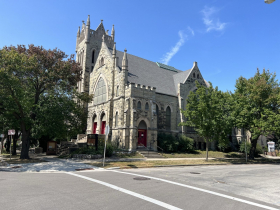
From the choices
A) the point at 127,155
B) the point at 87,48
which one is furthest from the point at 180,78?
the point at 87,48

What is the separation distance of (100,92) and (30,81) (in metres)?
15.7

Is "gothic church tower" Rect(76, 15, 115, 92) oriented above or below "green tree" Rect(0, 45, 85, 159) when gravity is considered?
above

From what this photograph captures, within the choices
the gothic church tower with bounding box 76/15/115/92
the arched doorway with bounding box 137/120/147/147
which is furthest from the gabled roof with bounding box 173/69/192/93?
the gothic church tower with bounding box 76/15/115/92

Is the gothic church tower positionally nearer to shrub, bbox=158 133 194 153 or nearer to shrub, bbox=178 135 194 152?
shrub, bbox=158 133 194 153

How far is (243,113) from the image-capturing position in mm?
22828

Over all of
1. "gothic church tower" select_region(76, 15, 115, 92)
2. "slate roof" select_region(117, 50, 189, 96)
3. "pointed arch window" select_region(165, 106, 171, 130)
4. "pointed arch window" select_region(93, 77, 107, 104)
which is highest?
"gothic church tower" select_region(76, 15, 115, 92)

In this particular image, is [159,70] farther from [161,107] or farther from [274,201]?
[274,201]

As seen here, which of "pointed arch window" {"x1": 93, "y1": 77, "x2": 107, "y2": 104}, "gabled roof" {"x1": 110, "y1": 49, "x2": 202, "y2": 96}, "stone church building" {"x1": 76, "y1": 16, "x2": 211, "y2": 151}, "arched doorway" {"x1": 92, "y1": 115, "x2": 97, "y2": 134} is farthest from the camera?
"arched doorway" {"x1": 92, "y1": 115, "x2": 97, "y2": 134}

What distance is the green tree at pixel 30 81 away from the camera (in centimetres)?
1650

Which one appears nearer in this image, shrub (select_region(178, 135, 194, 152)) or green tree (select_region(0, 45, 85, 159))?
green tree (select_region(0, 45, 85, 159))

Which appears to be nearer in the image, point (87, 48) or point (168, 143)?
point (168, 143)

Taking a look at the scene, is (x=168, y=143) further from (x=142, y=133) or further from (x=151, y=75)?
(x=151, y=75)

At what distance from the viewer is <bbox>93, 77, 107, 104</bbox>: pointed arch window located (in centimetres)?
3330

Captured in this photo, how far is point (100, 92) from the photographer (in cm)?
3441
